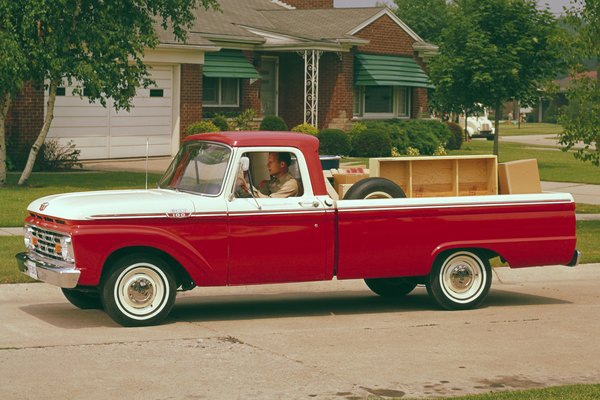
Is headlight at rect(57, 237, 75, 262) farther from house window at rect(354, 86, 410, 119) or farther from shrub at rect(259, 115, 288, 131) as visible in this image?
Answer: house window at rect(354, 86, 410, 119)

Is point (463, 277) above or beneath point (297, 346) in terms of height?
above

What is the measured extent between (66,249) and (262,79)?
95.7ft

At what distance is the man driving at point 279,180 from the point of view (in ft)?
38.1

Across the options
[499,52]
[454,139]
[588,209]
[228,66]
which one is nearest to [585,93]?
[588,209]

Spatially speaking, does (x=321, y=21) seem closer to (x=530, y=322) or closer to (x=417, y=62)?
(x=417, y=62)

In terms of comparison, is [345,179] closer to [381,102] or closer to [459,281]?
[459,281]

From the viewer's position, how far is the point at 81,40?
79.5ft

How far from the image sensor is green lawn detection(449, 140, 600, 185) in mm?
31797

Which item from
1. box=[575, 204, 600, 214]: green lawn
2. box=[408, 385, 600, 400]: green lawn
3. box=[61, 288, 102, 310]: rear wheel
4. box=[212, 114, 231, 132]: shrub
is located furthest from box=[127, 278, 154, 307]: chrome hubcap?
box=[212, 114, 231, 132]: shrub

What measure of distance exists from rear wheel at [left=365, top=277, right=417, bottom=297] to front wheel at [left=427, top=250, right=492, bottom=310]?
2.47 ft

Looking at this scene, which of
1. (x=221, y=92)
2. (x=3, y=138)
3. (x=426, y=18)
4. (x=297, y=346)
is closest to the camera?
(x=297, y=346)

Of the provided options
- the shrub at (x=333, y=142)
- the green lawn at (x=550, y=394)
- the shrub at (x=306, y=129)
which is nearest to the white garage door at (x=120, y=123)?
the shrub at (x=306, y=129)

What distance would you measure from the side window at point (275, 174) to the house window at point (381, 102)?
95.7ft

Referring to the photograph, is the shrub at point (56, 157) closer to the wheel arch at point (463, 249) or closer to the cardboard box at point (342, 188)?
the cardboard box at point (342, 188)
